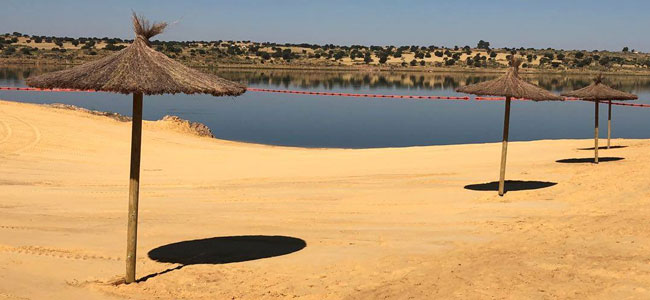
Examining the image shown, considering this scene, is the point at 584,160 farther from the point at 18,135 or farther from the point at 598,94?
the point at 18,135

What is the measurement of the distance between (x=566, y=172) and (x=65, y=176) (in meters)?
11.5

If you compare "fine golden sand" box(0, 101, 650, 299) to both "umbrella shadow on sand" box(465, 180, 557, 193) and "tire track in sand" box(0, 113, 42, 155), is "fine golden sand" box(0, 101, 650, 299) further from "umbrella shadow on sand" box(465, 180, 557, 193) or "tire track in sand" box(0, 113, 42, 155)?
"umbrella shadow on sand" box(465, 180, 557, 193)

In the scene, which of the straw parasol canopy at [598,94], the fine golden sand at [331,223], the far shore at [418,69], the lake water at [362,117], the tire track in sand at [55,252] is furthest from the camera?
the far shore at [418,69]

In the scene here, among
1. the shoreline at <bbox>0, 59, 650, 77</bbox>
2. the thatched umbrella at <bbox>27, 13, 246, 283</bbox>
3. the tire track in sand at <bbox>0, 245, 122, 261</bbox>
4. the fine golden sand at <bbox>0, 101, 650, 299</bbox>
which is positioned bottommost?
the tire track in sand at <bbox>0, 245, 122, 261</bbox>

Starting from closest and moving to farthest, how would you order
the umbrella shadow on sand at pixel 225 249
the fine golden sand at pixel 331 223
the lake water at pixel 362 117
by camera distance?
the fine golden sand at pixel 331 223 < the umbrella shadow on sand at pixel 225 249 < the lake water at pixel 362 117

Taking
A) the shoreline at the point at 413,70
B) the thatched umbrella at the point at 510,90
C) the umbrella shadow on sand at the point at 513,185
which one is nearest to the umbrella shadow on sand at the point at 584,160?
the umbrella shadow on sand at the point at 513,185

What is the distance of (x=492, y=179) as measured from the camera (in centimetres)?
1848

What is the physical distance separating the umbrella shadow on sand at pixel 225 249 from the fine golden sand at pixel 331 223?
19cm

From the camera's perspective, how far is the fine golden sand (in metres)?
9.72

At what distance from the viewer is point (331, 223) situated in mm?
13273

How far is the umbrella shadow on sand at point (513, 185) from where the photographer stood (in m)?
17.0

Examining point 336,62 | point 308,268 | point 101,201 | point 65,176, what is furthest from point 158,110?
point 336,62

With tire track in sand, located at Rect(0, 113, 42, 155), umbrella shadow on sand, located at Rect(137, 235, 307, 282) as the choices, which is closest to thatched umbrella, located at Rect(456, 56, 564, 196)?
umbrella shadow on sand, located at Rect(137, 235, 307, 282)

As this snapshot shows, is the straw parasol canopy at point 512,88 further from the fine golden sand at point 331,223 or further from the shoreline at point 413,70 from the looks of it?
the shoreline at point 413,70
